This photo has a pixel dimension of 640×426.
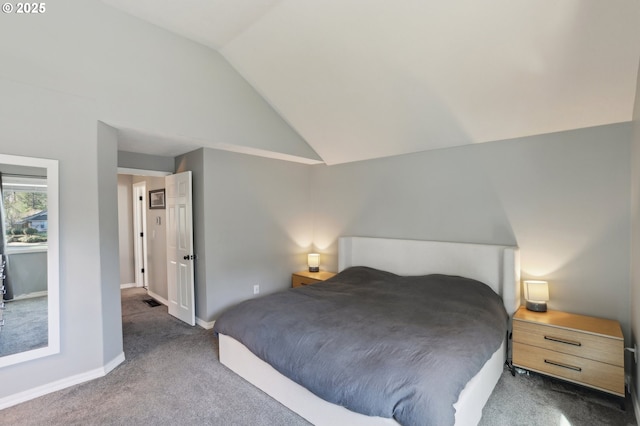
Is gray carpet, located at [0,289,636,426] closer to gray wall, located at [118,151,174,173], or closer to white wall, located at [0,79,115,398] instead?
white wall, located at [0,79,115,398]

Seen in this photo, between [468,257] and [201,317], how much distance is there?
3.29 meters

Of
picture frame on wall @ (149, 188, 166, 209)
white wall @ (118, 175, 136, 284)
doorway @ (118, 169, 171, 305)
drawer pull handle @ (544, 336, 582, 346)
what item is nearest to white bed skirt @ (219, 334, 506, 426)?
drawer pull handle @ (544, 336, 582, 346)

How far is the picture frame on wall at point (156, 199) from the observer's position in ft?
16.0

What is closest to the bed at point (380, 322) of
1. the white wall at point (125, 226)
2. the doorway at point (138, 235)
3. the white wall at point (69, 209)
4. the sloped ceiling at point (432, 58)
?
the white wall at point (69, 209)

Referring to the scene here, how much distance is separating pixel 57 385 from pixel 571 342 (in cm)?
414

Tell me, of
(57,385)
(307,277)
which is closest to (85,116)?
(57,385)

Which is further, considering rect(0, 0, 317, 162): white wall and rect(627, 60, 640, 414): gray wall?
rect(0, 0, 317, 162): white wall

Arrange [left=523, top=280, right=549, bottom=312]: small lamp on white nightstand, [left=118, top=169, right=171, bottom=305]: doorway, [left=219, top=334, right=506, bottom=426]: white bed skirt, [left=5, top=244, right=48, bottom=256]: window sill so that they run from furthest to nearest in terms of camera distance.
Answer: [left=118, top=169, right=171, bottom=305]: doorway → [left=523, top=280, right=549, bottom=312]: small lamp on white nightstand → [left=5, top=244, right=48, bottom=256]: window sill → [left=219, top=334, right=506, bottom=426]: white bed skirt

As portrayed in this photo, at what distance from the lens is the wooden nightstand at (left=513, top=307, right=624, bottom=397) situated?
2.27 m

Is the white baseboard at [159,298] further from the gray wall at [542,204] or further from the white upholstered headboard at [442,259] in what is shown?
the gray wall at [542,204]

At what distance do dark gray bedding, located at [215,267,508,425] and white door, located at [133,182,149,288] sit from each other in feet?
12.6

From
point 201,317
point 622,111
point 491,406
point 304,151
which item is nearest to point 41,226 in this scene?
point 201,317

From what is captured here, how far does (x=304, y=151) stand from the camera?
445 cm

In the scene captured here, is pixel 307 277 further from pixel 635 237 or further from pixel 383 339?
pixel 635 237
